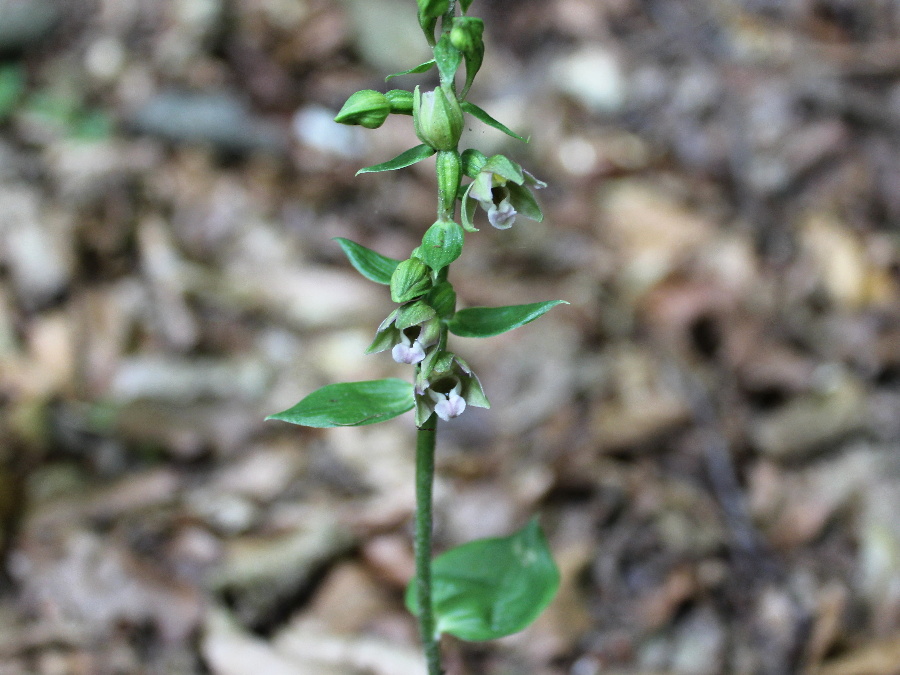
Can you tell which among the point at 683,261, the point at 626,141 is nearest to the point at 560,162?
the point at 626,141

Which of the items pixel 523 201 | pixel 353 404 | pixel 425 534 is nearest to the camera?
pixel 523 201

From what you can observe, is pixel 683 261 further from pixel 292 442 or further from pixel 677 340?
pixel 292 442

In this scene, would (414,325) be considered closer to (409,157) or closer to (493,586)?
(409,157)

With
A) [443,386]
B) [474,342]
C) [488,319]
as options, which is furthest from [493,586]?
[474,342]

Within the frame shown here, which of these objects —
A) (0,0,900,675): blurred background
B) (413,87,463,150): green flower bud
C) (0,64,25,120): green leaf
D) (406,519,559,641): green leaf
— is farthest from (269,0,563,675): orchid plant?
(0,64,25,120): green leaf

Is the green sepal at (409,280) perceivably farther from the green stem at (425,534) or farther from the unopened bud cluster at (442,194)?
the green stem at (425,534)

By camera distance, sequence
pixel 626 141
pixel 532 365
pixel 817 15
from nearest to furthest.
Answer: pixel 532 365 < pixel 626 141 < pixel 817 15

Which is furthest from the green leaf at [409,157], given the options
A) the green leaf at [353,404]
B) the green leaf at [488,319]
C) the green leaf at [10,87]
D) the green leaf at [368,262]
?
the green leaf at [10,87]
